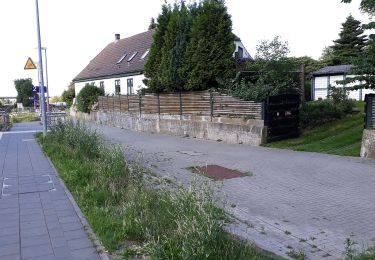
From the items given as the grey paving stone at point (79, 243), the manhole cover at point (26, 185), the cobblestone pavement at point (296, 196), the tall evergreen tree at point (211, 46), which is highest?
the tall evergreen tree at point (211, 46)

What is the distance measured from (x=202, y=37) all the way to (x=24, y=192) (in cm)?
1210

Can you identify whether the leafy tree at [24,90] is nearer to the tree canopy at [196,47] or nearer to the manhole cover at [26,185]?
the tree canopy at [196,47]

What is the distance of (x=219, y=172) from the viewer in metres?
9.99

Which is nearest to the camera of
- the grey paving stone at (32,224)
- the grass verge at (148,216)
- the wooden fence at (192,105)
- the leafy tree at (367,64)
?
the grass verge at (148,216)

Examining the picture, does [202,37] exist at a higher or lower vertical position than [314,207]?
higher

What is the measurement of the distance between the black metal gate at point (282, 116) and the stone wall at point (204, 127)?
0.35 metres

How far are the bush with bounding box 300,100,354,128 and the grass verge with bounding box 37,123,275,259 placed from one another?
938 cm

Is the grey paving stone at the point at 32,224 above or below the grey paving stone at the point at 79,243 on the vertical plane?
below

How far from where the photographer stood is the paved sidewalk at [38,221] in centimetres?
472

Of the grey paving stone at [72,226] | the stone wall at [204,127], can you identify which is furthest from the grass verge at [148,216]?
the stone wall at [204,127]

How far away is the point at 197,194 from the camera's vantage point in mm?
4941

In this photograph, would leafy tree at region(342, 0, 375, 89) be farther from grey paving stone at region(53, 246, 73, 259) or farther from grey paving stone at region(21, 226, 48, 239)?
grey paving stone at region(53, 246, 73, 259)

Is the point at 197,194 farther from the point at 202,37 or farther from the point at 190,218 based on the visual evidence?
the point at 202,37

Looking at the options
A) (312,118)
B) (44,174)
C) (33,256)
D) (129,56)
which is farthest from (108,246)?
(129,56)
